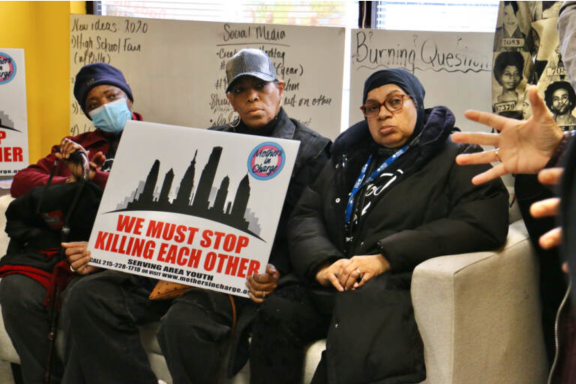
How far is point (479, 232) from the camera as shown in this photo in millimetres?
2170

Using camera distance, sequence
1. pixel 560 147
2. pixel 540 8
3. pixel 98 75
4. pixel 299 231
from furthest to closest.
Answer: pixel 98 75
pixel 540 8
pixel 299 231
pixel 560 147

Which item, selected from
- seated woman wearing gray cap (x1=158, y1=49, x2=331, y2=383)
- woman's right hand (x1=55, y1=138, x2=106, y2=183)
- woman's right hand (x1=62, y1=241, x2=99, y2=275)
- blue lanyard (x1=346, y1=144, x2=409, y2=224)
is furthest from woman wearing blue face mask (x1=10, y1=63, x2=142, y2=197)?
blue lanyard (x1=346, y1=144, x2=409, y2=224)

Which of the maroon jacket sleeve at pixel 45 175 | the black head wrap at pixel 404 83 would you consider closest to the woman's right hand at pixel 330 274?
the black head wrap at pixel 404 83

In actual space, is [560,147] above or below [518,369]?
above

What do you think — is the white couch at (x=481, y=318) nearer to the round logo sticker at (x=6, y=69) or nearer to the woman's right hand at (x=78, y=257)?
the woman's right hand at (x=78, y=257)

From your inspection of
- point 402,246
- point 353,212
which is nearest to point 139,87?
point 353,212

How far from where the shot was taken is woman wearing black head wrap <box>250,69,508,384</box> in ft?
6.71

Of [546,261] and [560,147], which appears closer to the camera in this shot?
[560,147]

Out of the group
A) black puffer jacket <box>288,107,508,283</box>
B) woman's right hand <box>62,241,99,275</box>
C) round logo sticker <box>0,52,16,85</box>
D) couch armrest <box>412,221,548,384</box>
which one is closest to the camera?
couch armrest <box>412,221,548,384</box>

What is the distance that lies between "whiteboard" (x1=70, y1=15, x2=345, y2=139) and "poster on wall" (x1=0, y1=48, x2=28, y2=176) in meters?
0.32

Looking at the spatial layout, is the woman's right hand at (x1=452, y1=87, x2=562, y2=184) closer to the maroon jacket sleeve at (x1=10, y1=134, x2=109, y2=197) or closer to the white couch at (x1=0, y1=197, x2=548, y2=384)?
the white couch at (x1=0, y1=197, x2=548, y2=384)

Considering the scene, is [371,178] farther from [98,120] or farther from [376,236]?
[98,120]

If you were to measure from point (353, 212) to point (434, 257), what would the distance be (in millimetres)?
367

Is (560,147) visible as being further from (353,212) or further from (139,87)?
(139,87)
